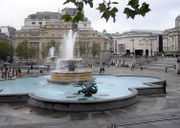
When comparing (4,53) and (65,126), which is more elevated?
(4,53)

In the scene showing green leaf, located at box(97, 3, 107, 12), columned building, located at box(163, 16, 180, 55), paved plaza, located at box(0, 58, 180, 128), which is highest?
columned building, located at box(163, 16, 180, 55)

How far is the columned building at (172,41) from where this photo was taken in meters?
80.2

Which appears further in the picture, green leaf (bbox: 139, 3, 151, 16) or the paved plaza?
the paved plaza

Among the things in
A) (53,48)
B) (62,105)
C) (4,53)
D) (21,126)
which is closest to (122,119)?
(62,105)

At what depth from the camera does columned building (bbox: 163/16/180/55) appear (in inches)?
3157

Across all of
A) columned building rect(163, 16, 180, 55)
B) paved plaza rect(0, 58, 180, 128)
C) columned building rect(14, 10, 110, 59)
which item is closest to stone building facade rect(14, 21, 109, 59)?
columned building rect(14, 10, 110, 59)

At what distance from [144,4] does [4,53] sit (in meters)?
78.4

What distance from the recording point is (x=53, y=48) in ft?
234

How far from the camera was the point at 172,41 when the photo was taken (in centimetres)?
8425

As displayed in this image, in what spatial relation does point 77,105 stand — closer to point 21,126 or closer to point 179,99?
point 21,126

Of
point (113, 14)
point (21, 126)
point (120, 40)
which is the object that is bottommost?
point (21, 126)

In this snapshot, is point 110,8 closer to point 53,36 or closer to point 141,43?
point 53,36

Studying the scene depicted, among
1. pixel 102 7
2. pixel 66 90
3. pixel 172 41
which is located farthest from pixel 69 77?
pixel 172 41

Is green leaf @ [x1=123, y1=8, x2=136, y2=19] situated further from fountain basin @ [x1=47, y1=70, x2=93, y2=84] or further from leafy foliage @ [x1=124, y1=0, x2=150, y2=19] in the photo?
fountain basin @ [x1=47, y1=70, x2=93, y2=84]
